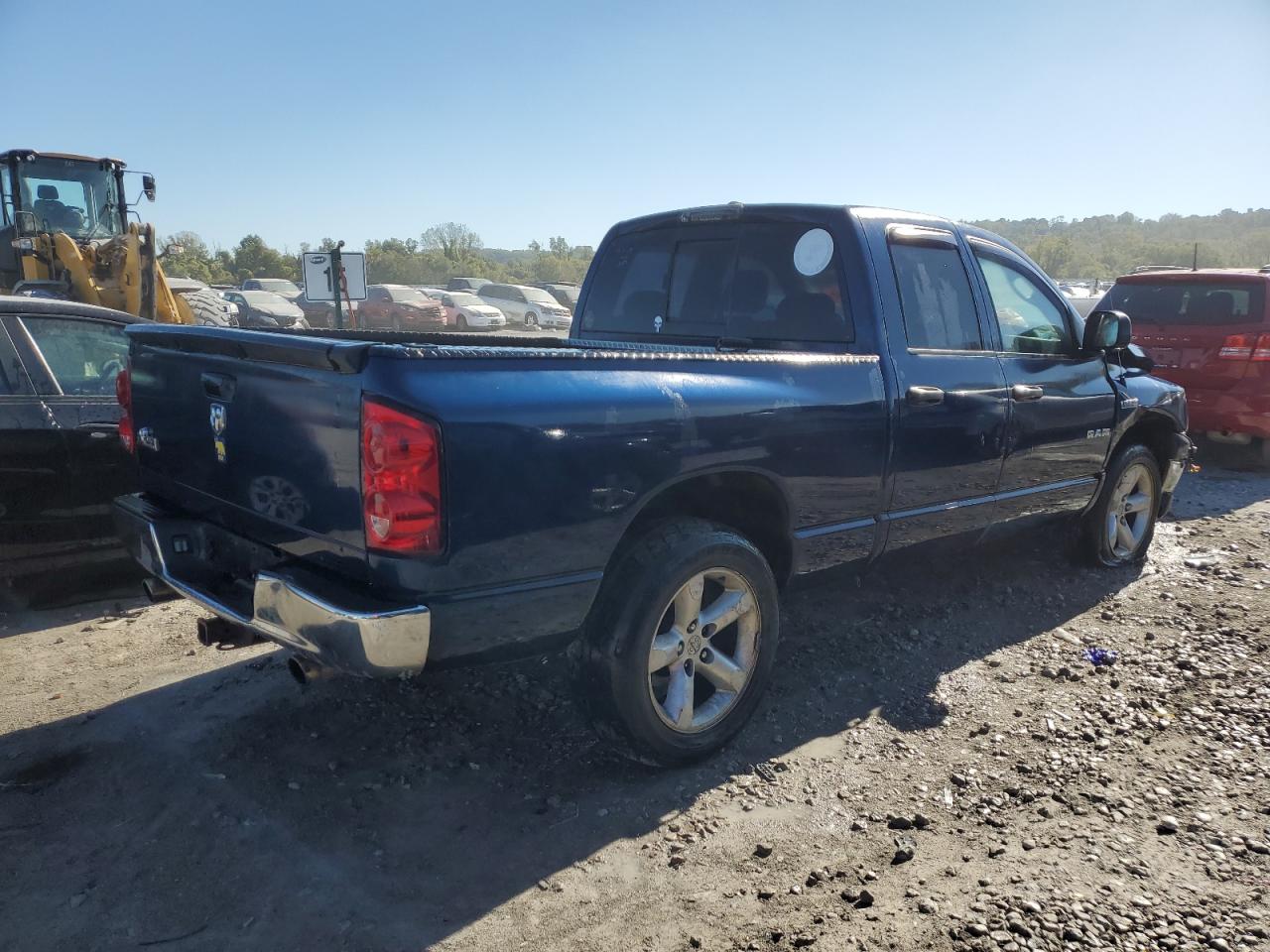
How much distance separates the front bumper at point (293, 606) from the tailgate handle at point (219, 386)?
1.47 ft

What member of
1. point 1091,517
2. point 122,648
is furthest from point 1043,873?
point 122,648

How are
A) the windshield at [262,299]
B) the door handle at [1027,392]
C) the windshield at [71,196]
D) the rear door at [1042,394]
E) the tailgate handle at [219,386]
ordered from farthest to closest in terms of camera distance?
the windshield at [262,299] → the windshield at [71,196] → the rear door at [1042,394] → the door handle at [1027,392] → the tailgate handle at [219,386]

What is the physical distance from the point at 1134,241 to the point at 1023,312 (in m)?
94.6

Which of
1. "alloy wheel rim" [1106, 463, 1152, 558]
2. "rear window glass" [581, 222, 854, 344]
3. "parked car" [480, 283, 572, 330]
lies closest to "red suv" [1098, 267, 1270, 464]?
"alloy wheel rim" [1106, 463, 1152, 558]

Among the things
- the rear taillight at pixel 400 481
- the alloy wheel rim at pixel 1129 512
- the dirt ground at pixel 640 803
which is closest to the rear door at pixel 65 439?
the dirt ground at pixel 640 803

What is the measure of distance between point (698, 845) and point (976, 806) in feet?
3.14

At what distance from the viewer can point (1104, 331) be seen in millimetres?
4750

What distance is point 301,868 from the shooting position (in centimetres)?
263

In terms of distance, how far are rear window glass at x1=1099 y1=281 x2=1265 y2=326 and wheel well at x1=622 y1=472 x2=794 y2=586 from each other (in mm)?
6539

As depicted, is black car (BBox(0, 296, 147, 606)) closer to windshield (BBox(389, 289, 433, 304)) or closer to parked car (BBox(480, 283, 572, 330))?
windshield (BBox(389, 289, 433, 304))

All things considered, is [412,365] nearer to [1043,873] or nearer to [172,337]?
[172,337]

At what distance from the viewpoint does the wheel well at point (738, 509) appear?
10.4ft

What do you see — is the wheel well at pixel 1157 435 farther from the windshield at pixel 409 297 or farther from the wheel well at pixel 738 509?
the windshield at pixel 409 297

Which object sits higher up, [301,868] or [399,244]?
[399,244]
